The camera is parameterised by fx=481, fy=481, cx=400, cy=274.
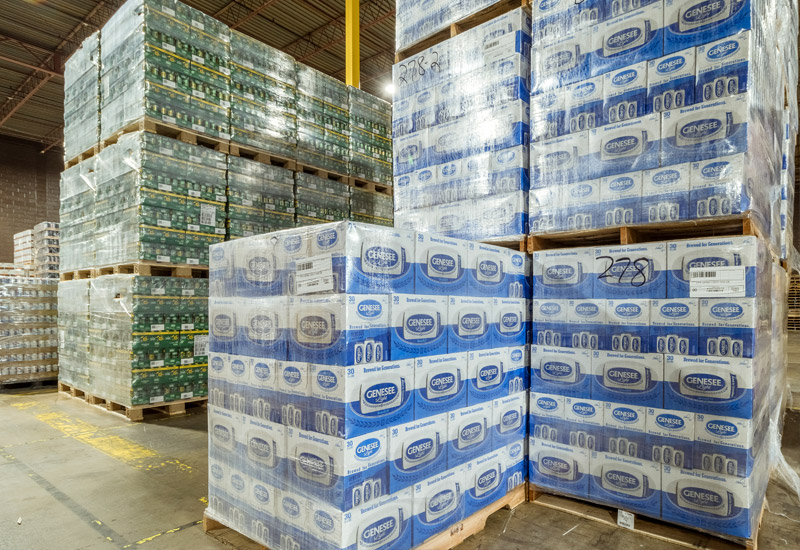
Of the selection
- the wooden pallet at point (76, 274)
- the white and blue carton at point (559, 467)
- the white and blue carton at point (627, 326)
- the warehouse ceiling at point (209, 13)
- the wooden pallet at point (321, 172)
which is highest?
the warehouse ceiling at point (209, 13)

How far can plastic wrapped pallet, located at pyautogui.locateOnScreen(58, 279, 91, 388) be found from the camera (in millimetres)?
6141

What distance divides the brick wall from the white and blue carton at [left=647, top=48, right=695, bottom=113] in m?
19.9

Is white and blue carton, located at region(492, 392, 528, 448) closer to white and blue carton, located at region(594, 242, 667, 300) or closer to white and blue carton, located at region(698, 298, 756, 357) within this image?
white and blue carton, located at region(594, 242, 667, 300)

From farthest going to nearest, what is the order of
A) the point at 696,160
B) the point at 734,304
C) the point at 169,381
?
the point at 169,381 → the point at 696,160 → the point at 734,304

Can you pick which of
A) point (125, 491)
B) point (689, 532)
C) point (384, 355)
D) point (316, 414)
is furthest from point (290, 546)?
point (689, 532)

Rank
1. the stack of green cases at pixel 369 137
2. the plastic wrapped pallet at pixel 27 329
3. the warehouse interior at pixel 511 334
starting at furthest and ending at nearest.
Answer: the stack of green cases at pixel 369 137
the plastic wrapped pallet at pixel 27 329
the warehouse interior at pixel 511 334

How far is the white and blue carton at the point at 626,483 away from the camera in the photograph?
9.12ft

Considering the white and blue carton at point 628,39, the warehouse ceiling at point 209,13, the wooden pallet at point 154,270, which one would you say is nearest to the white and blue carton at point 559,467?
the white and blue carton at point 628,39

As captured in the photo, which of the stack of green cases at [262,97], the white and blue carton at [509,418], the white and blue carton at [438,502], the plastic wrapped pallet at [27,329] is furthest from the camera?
the plastic wrapped pallet at [27,329]

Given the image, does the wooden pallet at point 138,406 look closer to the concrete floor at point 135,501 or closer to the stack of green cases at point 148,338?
the stack of green cases at point 148,338

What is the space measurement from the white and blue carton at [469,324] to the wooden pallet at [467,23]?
219cm

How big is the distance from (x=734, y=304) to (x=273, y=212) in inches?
208

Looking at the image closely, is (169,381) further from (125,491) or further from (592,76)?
(592,76)

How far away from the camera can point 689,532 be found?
274 centimetres
